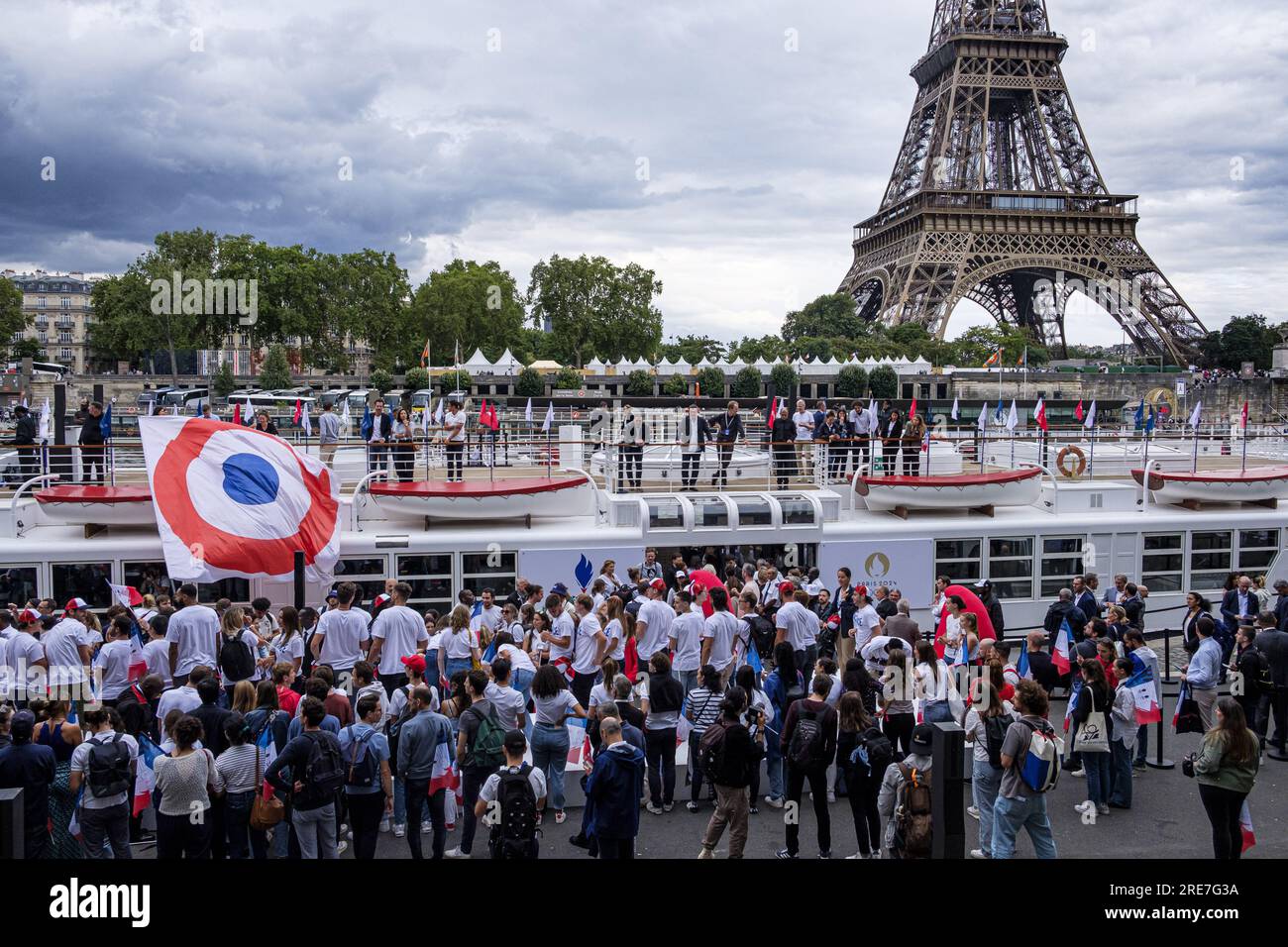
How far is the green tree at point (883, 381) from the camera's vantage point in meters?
68.5

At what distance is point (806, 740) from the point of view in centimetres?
870

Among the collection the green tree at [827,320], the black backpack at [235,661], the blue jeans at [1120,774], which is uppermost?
the green tree at [827,320]

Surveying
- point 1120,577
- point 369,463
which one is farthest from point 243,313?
point 1120,577

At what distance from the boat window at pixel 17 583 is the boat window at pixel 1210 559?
18.4 metres

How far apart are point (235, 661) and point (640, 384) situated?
57924 mm

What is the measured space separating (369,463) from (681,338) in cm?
9040

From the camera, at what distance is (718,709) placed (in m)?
9.31

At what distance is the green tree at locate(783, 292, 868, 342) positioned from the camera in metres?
89.2

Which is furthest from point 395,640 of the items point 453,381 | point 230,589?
point 453,381

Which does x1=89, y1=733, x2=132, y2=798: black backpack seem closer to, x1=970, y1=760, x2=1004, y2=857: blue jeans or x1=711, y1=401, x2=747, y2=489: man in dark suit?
x1=970, y1=760, x2=1004, y2=857: blue jeans

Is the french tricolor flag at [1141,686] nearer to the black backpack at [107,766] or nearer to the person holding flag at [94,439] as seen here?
the black backpack at [107,766]

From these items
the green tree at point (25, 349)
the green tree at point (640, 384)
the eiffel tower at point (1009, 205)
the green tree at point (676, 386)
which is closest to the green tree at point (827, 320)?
the eiffel tower at point (1009, 205)

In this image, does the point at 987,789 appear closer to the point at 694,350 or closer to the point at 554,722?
the point at 554,722
